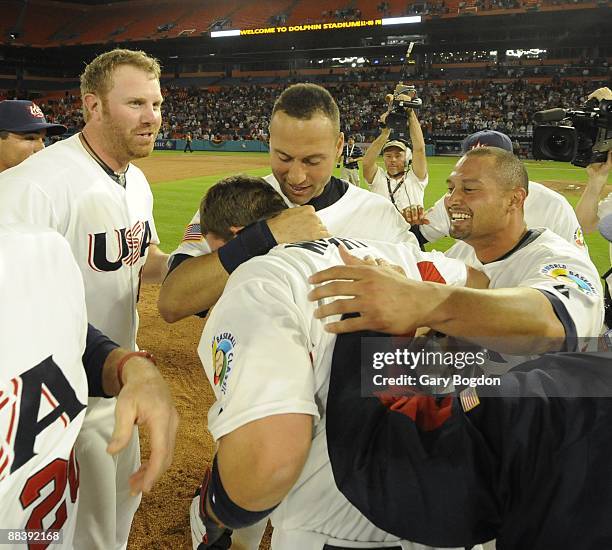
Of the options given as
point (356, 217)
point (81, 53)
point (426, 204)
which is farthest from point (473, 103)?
point (356, 217)

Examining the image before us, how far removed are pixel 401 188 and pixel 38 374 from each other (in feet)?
22.7

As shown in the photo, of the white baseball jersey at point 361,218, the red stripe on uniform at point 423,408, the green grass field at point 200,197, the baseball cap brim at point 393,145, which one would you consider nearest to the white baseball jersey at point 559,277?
the red stripe on uniform at point 423,408

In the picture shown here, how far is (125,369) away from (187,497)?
91.4 inches

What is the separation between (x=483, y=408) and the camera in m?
1.33

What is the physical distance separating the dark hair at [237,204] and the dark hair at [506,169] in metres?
1.42

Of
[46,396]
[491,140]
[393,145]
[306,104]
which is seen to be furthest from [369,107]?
[46,396]

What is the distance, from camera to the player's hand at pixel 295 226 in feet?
6.61

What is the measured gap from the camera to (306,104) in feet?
8.57

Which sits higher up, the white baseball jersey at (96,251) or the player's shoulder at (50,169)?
the player's shoulder at (50,169)

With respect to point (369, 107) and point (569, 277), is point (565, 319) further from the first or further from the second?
point (369, 107)

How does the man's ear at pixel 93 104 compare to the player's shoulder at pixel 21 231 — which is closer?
the player's shoulder at pixel 21 231

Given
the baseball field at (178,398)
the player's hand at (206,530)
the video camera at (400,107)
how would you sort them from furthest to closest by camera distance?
the video camera at (400,107) < the baseball field at (178,398) < the player's hand at (206,530)

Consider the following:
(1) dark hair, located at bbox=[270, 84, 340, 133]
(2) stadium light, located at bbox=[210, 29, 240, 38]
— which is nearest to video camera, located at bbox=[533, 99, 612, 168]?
(1) dark hair, located at bbox=[270, 84, 340, 133]

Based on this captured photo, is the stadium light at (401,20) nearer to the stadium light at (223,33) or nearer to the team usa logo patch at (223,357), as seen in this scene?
the stadium light at (223,33)
